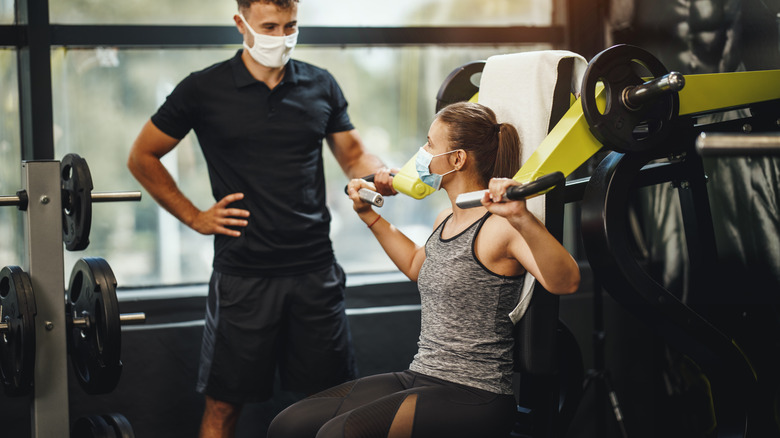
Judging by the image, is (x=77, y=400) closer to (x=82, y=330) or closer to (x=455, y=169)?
(x=82, y=330)

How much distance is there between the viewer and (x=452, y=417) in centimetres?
159

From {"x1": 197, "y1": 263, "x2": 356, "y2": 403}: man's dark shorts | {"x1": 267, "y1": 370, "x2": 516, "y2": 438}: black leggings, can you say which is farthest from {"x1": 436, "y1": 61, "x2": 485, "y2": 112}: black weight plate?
{"x1": 267, "y1": 370, "x2": 516, "y2": 438}: black leggings

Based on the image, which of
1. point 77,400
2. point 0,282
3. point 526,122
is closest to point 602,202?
point 526,122

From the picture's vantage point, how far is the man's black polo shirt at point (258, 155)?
87.4 inches

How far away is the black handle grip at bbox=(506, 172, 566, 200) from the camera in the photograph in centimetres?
140

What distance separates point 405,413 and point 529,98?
2.61 feet

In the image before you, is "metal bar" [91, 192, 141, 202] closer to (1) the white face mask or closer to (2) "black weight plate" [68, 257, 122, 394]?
(2) "black weight plate" [68, 257, 122, 394]

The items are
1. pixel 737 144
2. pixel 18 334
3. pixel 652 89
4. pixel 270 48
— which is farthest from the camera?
pixel 270 48

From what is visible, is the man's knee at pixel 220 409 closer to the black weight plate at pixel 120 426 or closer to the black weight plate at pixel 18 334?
the black weight plate at pixel 120 426

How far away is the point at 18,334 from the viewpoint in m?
1.71

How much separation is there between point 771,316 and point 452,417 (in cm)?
120

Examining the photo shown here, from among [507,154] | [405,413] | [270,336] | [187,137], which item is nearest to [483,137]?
[507,154]

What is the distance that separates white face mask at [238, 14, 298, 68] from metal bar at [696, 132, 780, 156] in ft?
4.80

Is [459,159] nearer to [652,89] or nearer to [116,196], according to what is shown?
[652,89]
